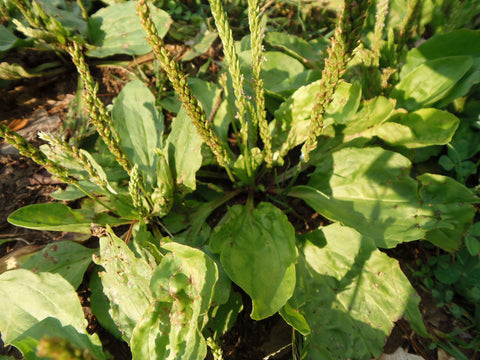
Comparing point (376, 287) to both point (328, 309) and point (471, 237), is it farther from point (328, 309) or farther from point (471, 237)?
point (471, 237)

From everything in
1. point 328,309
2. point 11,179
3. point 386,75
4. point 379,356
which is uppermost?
point 386,75

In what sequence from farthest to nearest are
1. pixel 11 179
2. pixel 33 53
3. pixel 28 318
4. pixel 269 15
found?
pixel 269 15 < pixel 33 53 < pixel 11 179 < pixel 28 318

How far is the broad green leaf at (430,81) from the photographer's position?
2074 mm

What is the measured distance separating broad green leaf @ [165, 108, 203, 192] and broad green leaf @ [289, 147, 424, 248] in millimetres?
763

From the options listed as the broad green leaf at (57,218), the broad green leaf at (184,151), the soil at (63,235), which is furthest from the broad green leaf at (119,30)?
the broad green leaf at (57,218)

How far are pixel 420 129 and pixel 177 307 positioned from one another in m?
1.85

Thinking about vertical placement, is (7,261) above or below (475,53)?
below

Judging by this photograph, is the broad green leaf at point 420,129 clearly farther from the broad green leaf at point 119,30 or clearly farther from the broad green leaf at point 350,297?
the broad green leaf at point 119,30

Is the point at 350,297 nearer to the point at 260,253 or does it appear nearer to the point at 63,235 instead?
the point at 260,253

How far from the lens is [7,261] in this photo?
204 centimetres

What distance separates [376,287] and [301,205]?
78cm

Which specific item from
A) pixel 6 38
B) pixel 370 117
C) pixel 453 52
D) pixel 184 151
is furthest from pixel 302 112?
pixel 6 38

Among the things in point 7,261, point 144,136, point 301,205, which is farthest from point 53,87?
point 301,205

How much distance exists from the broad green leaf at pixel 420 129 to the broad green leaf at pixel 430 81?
0.16 meters
